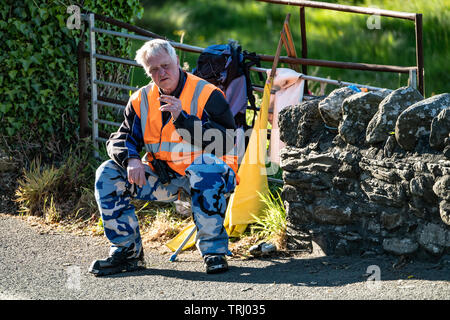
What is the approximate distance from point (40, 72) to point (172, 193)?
252 cm

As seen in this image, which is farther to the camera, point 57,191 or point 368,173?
point 57,191

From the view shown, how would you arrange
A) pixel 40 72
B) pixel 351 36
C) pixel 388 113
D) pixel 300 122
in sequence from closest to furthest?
pixel 388 113 → pixel 300 122 → pixel 40 72 → pixel 351 36

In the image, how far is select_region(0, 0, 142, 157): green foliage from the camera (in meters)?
6.55

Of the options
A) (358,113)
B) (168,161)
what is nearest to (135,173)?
(168,161)

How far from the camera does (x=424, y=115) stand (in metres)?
4.11

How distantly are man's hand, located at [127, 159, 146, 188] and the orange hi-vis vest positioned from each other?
8.3 inches

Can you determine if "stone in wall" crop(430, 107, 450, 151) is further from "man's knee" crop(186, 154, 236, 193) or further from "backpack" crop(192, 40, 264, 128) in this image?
"backpack" crop(192, 40, 264, 128)

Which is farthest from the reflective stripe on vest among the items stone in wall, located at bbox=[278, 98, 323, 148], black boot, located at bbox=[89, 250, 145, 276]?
black boot, located at bbox=[89, 250, 145, 276]

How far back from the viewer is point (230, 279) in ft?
14.4

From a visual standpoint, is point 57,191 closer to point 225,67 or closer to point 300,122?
point 225,67

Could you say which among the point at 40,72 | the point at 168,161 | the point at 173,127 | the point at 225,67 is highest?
the point at 40,72

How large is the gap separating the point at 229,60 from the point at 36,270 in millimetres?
2114

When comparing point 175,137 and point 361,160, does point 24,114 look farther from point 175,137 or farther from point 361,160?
point 361,160
